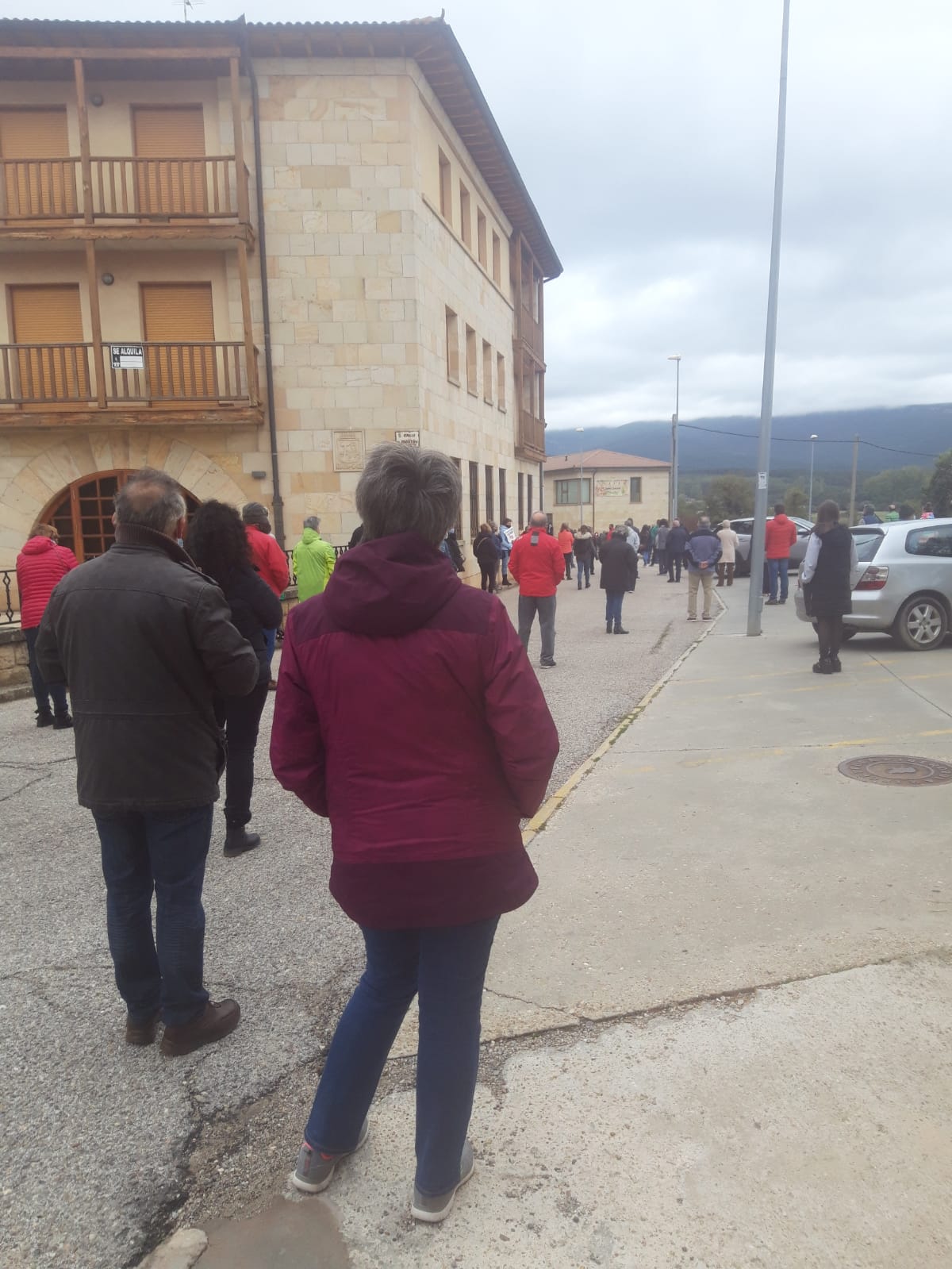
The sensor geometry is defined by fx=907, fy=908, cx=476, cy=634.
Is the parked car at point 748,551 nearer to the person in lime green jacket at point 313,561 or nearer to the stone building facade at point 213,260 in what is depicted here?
the stone building facade at point 213,260

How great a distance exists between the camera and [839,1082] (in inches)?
105

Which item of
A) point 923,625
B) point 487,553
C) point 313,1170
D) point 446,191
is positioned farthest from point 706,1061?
point 446,191

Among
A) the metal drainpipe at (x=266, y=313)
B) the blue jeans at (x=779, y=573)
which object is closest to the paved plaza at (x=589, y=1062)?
the blue jeans at (x=779, y=573)

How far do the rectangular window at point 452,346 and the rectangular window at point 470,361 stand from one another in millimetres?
1337

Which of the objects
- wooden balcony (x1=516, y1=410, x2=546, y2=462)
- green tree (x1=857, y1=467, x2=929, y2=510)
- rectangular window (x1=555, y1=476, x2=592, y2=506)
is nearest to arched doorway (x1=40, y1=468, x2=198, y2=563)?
wooden balcony (x1=516, y1=410, x2=546, y2=462)

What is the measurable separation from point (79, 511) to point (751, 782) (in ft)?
52.3

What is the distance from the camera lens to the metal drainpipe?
54.7 ft

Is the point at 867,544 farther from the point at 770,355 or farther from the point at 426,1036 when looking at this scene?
the point at 426,1036

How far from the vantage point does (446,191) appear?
20.4 m

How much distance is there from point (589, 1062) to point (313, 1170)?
935mm

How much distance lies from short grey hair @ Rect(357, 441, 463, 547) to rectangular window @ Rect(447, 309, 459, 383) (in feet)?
62.4

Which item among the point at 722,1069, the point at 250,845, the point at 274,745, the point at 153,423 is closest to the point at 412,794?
the point at 274,745

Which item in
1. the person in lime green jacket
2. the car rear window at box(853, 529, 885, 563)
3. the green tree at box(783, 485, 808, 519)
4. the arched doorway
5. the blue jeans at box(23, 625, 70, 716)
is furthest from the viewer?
the green tree at box(783, 485, 808, 519)

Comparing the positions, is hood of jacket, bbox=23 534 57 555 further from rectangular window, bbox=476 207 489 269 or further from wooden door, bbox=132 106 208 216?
rectangular window, bbox=476 207 489 269
